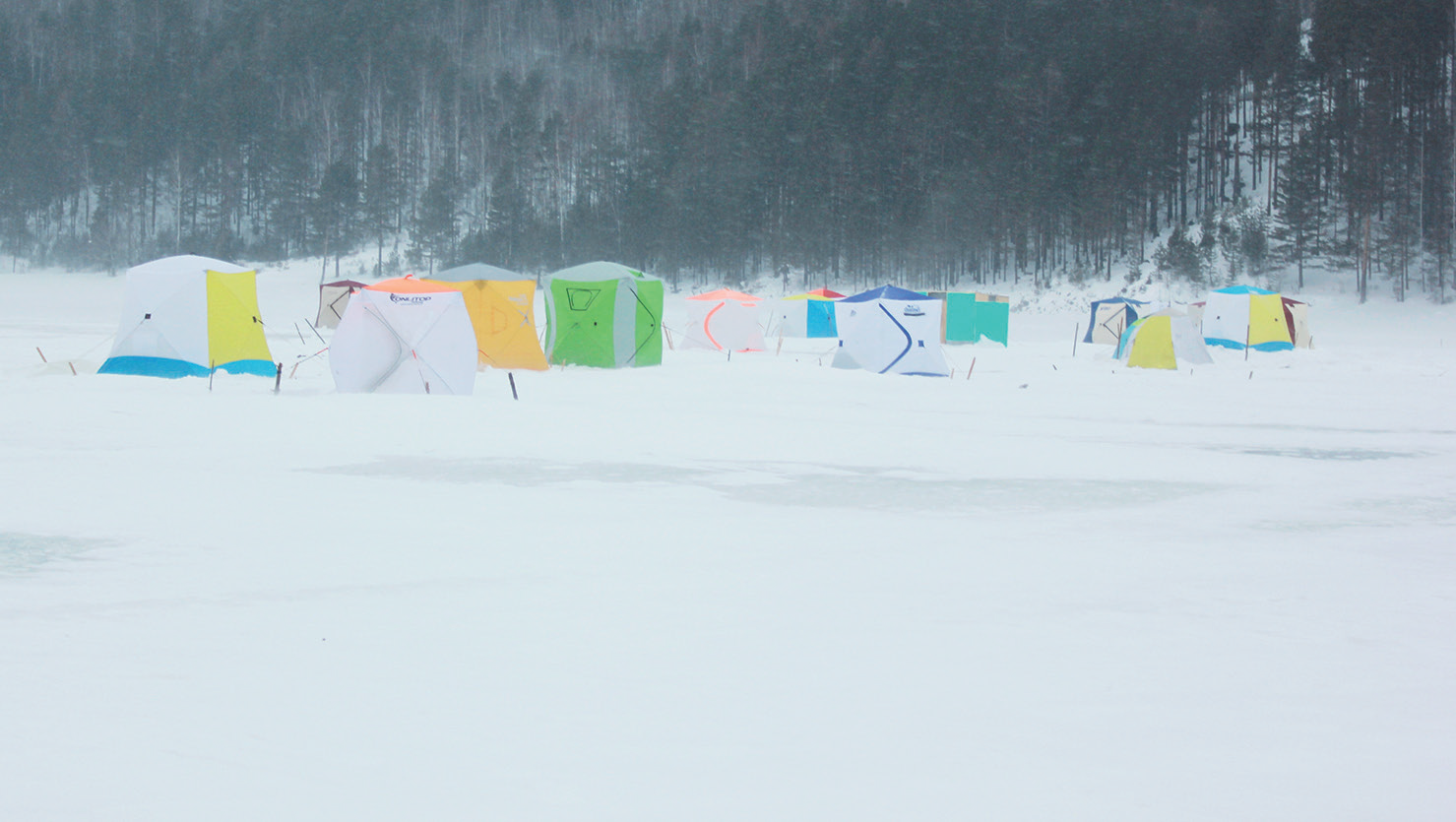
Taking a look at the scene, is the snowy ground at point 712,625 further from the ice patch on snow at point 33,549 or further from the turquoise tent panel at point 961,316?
the turquoise tent panel at point 961,316

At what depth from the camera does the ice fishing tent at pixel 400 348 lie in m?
16.9

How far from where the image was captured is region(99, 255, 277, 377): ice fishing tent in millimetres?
18484

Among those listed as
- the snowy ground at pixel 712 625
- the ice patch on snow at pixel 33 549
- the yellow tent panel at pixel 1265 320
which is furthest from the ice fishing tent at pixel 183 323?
the yellow tent panel at pixel 1265 320

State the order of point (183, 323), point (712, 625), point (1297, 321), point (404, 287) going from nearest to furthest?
point (712, 625) → point (404, 287) → point (183, 323) → point (1297, 321)

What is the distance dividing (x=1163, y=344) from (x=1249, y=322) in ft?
22.8

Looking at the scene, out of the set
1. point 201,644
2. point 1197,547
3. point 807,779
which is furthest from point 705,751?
point 1197,547

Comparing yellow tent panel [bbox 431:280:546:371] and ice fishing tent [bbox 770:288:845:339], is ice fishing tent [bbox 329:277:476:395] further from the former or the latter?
ice fishing tent [bbox 770:288:845:339]

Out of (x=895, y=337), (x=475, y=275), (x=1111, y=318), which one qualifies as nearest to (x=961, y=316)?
(x=1111, y=318)

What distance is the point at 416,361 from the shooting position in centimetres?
1695

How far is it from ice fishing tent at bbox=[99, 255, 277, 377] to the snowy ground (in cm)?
509

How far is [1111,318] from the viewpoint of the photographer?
3550cm

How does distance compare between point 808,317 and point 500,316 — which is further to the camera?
point 808,317

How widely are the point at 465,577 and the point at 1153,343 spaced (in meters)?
21.4

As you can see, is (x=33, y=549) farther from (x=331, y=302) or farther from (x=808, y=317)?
(x=331, y=302)
